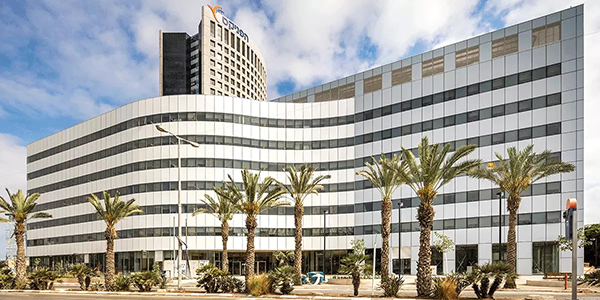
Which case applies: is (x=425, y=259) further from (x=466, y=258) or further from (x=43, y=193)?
(x=43, y=193)

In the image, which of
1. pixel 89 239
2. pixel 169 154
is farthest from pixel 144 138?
pixel 89 239

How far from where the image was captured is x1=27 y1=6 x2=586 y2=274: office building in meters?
52.0

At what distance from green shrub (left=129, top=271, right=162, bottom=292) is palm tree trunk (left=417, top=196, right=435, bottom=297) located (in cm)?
1924

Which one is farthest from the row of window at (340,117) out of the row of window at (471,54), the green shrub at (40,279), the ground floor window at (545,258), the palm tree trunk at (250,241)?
the palm tree trunk at (250,241)

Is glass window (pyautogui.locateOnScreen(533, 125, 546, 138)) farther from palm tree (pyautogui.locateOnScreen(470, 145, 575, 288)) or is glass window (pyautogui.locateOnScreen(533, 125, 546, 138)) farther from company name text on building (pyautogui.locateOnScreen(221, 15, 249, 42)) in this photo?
company name text on building (pyautogui.locateOnScreen(221, 15, 249, 42))

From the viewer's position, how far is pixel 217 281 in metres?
32.9

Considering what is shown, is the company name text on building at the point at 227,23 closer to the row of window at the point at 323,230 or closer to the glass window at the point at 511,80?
the row of window at the point at 323,230

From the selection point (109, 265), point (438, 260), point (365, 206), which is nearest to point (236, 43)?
point (365, 206)

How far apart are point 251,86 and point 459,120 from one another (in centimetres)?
6962

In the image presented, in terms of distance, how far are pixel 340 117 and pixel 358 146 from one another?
208 inches

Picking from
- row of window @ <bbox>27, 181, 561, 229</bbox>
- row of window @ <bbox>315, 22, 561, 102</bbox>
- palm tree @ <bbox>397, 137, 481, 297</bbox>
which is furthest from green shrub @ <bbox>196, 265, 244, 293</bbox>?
row of window @ <bbox>315, 22, 561, 102</bbox>

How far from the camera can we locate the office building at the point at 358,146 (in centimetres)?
5200

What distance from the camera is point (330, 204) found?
67.6 m

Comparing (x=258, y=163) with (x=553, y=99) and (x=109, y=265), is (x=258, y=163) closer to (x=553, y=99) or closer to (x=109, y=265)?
(x=109, y=265)
